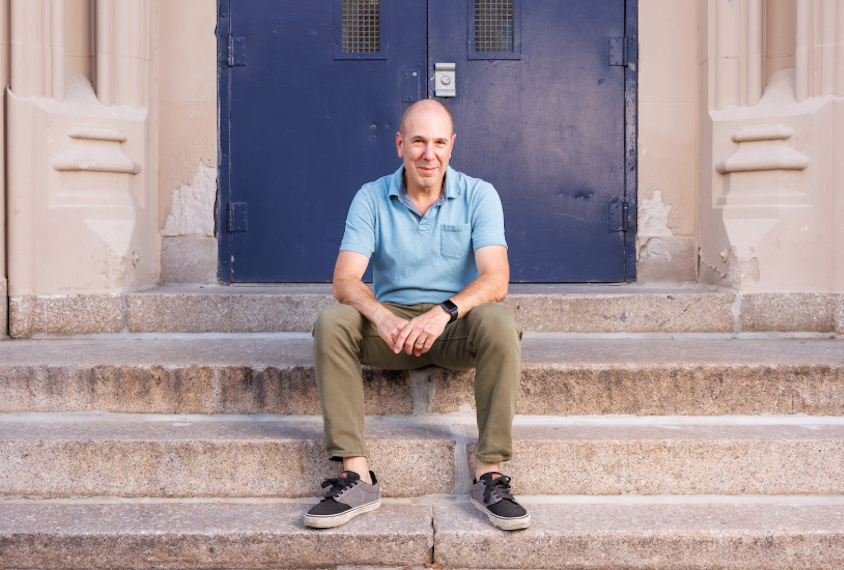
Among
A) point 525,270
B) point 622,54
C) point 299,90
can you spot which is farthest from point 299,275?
point 622,54

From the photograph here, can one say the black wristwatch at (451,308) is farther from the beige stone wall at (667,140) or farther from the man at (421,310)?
the beige stone wall at (667,140)

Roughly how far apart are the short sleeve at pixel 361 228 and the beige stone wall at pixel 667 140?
2.09m

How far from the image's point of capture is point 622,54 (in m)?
4.13

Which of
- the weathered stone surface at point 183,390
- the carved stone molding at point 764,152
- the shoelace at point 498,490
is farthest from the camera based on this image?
the carved stone molding at point 764,152

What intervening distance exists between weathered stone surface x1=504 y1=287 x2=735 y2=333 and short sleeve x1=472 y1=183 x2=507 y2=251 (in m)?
0.91

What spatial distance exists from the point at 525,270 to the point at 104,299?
2309 mm

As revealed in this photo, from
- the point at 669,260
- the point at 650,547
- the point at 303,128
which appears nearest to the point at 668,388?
the point at 650,547

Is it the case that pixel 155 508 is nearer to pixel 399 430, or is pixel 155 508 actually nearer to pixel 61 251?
pixel 399 430

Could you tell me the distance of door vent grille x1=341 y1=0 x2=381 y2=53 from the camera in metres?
4.14

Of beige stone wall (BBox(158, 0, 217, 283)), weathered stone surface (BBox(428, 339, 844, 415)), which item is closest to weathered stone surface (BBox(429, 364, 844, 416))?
weathered stone surface (BBox(428, 339, 844, 415))

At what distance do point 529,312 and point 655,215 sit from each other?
3.86 ft

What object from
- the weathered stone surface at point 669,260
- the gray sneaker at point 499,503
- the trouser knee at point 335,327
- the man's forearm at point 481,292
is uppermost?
the weathered stone surface at point 669,260

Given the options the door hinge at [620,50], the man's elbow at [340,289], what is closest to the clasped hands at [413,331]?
the man's elbow at [340,289]

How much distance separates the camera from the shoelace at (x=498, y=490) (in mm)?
2252
